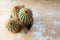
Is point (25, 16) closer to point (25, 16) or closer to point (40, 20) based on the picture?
point (25, 16)

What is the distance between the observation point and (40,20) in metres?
1.29

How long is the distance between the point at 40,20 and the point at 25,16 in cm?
23

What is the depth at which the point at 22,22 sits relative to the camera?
1134 mm

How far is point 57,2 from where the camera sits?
5.15ft

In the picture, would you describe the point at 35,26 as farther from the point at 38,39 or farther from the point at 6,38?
the point at 6,38

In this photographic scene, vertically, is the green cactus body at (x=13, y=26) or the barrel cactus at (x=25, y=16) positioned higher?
the barrel cactus at (x=25, y=16)

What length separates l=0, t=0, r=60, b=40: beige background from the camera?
1148mm

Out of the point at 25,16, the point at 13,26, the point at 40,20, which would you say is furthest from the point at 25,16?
the point at 40,20

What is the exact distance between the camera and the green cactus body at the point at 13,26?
1088 millimetres

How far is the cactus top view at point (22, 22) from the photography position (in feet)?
3.60

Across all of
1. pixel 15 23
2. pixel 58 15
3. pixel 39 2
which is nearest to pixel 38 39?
pixel 15 23

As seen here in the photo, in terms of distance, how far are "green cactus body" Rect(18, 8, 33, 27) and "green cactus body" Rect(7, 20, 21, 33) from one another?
0.04m

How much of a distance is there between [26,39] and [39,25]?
177 mm

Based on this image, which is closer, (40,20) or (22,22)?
(22,22)
